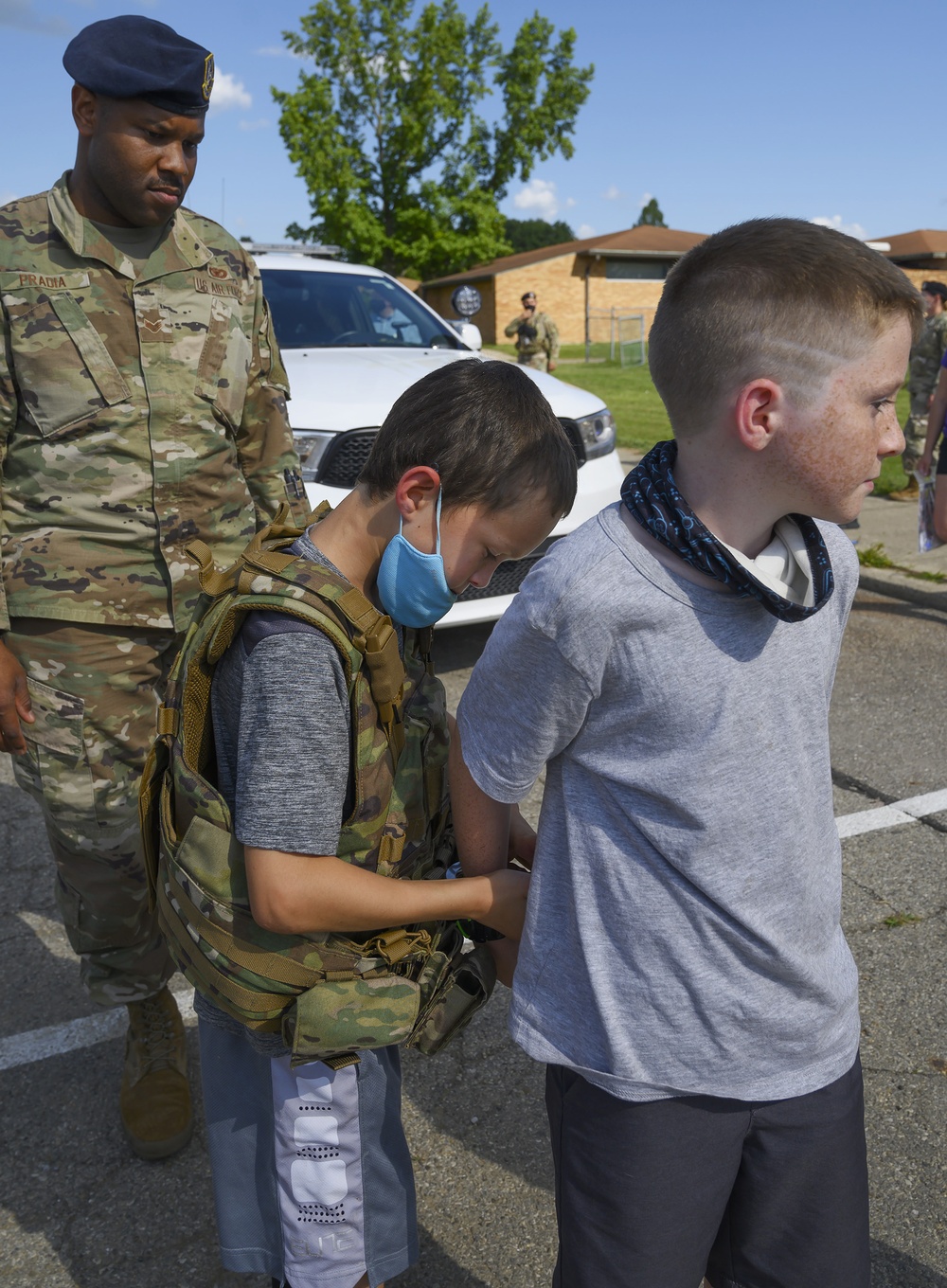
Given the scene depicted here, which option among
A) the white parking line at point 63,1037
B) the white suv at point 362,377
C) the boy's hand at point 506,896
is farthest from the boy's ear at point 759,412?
the white suv at point 362,377

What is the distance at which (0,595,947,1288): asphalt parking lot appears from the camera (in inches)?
85.8

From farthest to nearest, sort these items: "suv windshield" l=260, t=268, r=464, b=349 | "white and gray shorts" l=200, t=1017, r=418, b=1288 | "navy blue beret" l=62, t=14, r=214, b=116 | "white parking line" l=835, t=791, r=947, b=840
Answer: "suv windshield" l=260, t=268, r=464, b=349, "white parking line" l=835, t=791, r=947, b=840, "navy blue beret" l=62, t=14, r=214, b=116, "white and gray shorts" l=200, t=1017, r=418, b=1288

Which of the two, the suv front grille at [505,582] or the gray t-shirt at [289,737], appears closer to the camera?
the gray t-shirt at [289,737]

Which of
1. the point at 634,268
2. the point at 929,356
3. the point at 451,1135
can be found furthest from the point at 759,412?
the point at 634,268

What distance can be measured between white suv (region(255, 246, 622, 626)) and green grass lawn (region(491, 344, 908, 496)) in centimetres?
44

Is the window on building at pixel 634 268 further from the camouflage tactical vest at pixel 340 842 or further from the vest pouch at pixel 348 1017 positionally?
the vest pouch at pixel 348 1017

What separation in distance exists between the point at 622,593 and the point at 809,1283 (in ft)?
3.10

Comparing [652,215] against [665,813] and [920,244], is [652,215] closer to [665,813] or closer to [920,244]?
[920,244]

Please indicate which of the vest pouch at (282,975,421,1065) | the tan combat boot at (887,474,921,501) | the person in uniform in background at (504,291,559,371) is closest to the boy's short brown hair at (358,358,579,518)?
the vest pouch at (282,975,421,1065)

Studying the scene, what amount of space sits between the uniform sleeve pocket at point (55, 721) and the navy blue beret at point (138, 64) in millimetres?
1300

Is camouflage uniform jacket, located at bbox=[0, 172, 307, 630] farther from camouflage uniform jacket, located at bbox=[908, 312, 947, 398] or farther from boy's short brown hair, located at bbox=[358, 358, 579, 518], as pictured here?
camouflage uniform jacket, located at bbox=[908, 312, 947, 398]

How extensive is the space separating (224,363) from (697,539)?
1.73 m

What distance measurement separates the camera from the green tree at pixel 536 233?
93500 millimetres

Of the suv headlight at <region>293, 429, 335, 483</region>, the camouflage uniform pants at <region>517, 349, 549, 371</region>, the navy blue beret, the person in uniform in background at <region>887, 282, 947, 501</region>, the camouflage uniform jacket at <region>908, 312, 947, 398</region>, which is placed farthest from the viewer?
the camouflage uniform pants at <region>517, 349, 549, 371</region>
